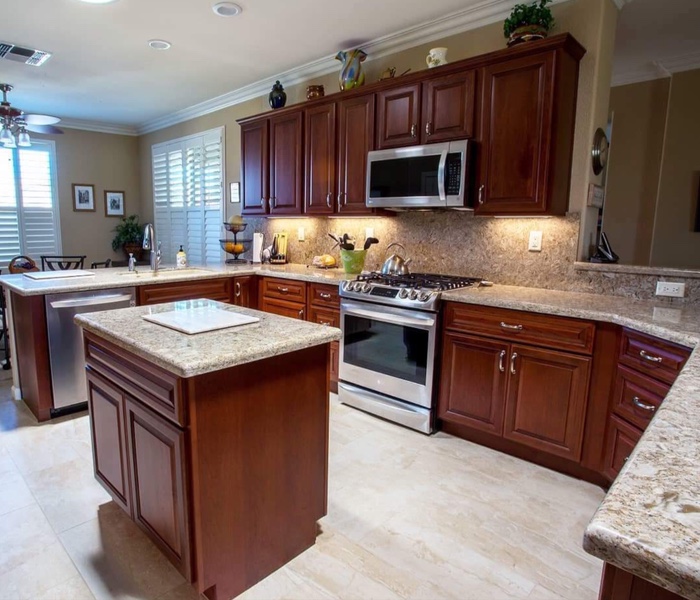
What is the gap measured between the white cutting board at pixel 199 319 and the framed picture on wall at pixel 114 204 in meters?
5.61

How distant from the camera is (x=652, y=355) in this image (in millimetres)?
1943

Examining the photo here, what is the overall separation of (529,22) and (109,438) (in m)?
3.07

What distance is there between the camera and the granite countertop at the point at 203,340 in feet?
4.49

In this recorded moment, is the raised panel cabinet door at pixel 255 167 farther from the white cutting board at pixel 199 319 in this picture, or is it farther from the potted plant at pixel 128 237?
the potted plant at pixel 128 237

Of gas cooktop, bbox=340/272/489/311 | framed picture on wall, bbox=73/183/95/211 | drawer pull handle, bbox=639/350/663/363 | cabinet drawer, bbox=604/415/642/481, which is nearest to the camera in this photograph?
drawer pull handle, bbox=639/350/663/363

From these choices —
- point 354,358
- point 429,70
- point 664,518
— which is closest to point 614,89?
point 429,70

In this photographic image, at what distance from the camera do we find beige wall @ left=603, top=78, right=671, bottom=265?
4125 millimetres

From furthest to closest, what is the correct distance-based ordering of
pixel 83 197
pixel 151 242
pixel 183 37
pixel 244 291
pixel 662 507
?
pixel 83 197
pixel 244 291
pixel 183 37
pixel 151 242
pixel 662 507

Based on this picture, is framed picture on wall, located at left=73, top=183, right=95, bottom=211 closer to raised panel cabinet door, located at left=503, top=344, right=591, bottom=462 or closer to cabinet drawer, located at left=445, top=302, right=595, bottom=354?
cabinet drawer, located at left=445, top=302, right=595, bottom=354

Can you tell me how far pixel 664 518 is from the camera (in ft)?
1.91

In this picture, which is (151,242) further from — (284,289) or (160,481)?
(160,481)

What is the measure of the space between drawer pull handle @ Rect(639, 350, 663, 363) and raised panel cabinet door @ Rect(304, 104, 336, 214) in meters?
2.44

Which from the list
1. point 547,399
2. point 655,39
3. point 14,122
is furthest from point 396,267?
point 14,122

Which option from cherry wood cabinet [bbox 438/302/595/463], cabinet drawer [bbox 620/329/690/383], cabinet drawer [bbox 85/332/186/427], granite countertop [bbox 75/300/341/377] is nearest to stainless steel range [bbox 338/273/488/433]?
cherry wood cabinet [bbox 438/302/595/463]
